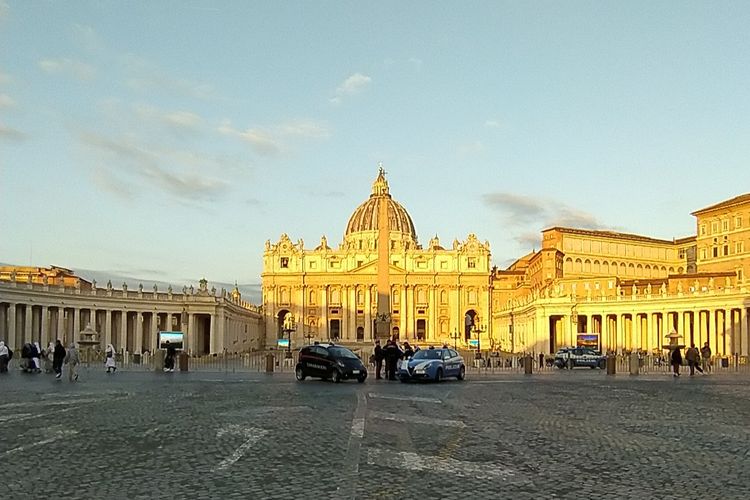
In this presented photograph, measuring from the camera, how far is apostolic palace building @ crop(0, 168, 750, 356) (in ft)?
231

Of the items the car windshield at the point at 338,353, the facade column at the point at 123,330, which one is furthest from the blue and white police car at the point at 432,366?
the facade column at the point at 123,330

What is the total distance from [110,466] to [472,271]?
12750 cm

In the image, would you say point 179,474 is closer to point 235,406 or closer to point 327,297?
point 235,406

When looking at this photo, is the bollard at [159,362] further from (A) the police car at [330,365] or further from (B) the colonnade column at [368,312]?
(B) the colonnade column at [368,312]

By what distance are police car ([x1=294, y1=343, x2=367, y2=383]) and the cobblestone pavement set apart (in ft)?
26.2

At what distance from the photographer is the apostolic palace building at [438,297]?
2776 inches

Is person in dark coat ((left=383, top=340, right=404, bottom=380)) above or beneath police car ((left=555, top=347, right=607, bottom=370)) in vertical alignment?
above

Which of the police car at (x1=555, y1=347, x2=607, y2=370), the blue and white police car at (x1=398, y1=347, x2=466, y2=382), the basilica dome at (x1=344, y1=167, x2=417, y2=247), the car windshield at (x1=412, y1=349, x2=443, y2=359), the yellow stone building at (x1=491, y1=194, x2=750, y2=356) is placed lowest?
the police car at (x1=555, y1=347, x2=607, y2=370)

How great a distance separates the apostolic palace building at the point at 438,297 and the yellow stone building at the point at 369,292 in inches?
8.1

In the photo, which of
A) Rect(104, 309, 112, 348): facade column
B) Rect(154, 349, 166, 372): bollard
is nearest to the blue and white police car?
Rect(154, 349, 166, 372): bollard

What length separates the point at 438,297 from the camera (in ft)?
451

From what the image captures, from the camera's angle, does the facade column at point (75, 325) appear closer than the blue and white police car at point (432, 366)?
No

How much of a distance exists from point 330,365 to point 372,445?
1986 centimetres

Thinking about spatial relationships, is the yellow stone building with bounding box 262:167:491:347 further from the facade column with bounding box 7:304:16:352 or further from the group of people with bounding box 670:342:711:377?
the group of people with bounding box 670:342:711:377
